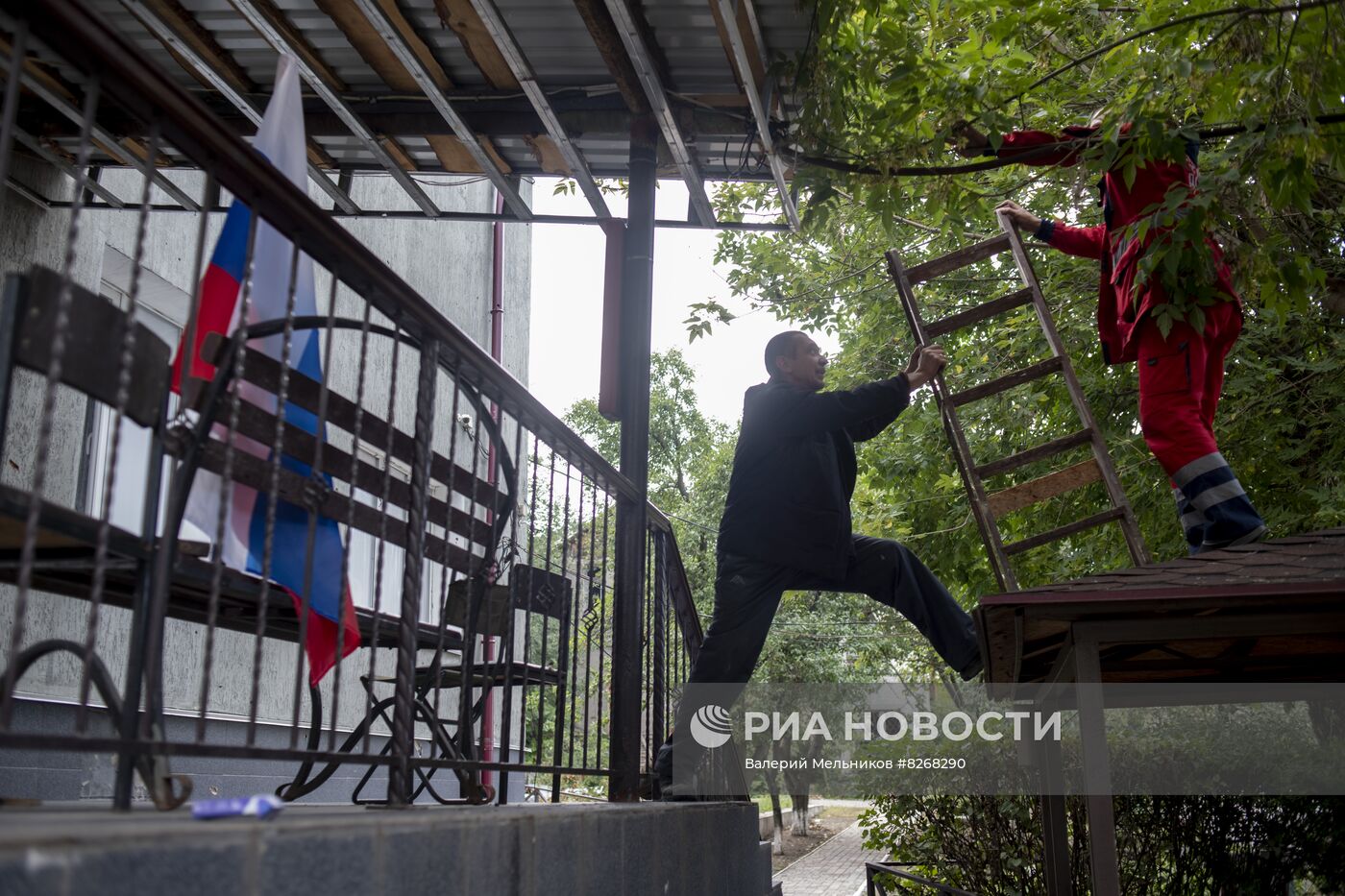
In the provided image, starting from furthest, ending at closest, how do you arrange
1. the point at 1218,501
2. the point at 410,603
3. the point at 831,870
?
the point at 831,870 → the point at 1218,501 → the point at 410,603

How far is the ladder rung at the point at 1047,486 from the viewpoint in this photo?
203 inches

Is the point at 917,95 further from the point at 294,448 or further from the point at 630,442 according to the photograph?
the point at 294,448

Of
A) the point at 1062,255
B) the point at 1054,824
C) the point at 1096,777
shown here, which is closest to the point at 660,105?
the point at 1096,777

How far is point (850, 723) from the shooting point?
24.9 ft

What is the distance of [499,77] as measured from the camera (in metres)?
5.25

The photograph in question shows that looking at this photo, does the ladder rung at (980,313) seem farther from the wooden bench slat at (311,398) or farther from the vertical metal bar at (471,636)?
the wooden bench slat at (311,398)

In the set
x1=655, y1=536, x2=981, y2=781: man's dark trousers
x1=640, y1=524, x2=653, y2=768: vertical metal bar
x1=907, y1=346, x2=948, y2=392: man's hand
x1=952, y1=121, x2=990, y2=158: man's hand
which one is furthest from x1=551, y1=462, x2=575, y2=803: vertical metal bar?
x1=952, y1=121, x2=990, y2=158: man's hand

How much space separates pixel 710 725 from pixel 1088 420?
223cm

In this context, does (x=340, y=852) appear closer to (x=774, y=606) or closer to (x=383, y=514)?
(x=383, y=514)

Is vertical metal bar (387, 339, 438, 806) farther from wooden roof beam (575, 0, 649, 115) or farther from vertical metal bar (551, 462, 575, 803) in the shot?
wooden roof beam (575, 0, 649, 115)

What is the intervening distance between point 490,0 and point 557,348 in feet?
210

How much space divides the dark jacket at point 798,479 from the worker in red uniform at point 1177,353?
38.3 inches

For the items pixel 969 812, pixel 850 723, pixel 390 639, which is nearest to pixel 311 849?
pixel 390 639

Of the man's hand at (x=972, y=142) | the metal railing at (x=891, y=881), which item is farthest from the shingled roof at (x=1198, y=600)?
the metal railing at (x=891, y=881)
